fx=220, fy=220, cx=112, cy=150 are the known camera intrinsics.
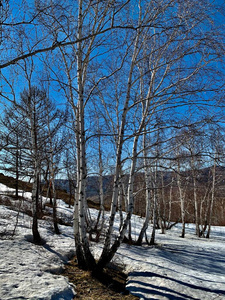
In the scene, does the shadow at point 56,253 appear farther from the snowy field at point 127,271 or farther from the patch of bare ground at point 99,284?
the patch of bare ground at point 99,284

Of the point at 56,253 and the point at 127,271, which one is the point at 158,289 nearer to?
the point at 127,271

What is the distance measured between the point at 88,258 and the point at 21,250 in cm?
223

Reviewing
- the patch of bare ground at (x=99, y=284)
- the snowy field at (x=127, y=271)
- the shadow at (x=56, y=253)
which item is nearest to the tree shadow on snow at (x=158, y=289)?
the snowy field at (x=127, y=271)

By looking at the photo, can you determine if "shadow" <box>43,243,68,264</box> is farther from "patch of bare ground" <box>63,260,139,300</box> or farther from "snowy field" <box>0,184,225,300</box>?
"patch of bare ground" <box>63,260,139,300</box>

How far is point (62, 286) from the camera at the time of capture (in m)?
3.87

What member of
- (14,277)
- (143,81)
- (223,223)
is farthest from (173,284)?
(223,223)

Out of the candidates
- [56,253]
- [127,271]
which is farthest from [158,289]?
[56,253]

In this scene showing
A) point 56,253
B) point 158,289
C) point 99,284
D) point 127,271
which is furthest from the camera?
point 56,253

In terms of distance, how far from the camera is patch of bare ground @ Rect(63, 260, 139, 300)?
3.91 metres

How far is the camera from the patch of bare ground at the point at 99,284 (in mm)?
3908

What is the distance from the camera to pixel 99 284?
4.39 metres

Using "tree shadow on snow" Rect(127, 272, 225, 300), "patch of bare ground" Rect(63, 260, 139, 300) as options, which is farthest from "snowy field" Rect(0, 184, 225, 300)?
"patch of bare ground" Rect(63, 260, 139, 300)

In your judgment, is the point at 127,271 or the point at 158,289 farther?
the point at 127,271

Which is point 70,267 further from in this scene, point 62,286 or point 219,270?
point 219,270
